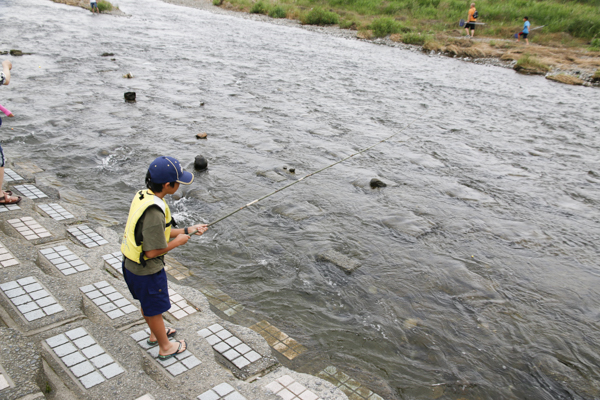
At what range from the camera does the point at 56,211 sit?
5.98 meters

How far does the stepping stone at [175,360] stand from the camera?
353 centimetres

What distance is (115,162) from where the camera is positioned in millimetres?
8695

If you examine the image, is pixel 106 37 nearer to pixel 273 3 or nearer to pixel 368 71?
pixel 368 71

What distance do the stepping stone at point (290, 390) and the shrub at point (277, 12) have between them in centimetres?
3766

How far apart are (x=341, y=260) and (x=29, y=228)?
395cm

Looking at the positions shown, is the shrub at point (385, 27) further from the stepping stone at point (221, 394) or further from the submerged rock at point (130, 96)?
the stepping stone at point (221, 394)

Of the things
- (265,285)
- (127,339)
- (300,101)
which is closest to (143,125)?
(300,101)

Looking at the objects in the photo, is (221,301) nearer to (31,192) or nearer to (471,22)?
(31,192)

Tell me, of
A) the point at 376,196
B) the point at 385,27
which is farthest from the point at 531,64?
the point at 376,196

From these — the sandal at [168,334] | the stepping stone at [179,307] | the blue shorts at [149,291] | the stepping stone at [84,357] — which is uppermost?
the blue shorts at [149,291]

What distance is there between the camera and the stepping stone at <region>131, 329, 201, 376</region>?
11.6ft

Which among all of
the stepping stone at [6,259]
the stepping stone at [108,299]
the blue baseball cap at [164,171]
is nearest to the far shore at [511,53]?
the blue baseball cap at [164,171]

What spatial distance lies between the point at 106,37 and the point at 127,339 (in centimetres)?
2302

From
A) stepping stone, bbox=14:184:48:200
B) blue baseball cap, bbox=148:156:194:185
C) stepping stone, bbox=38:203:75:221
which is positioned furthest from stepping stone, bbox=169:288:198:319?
stepping stone, bbox=14:184:48:200
